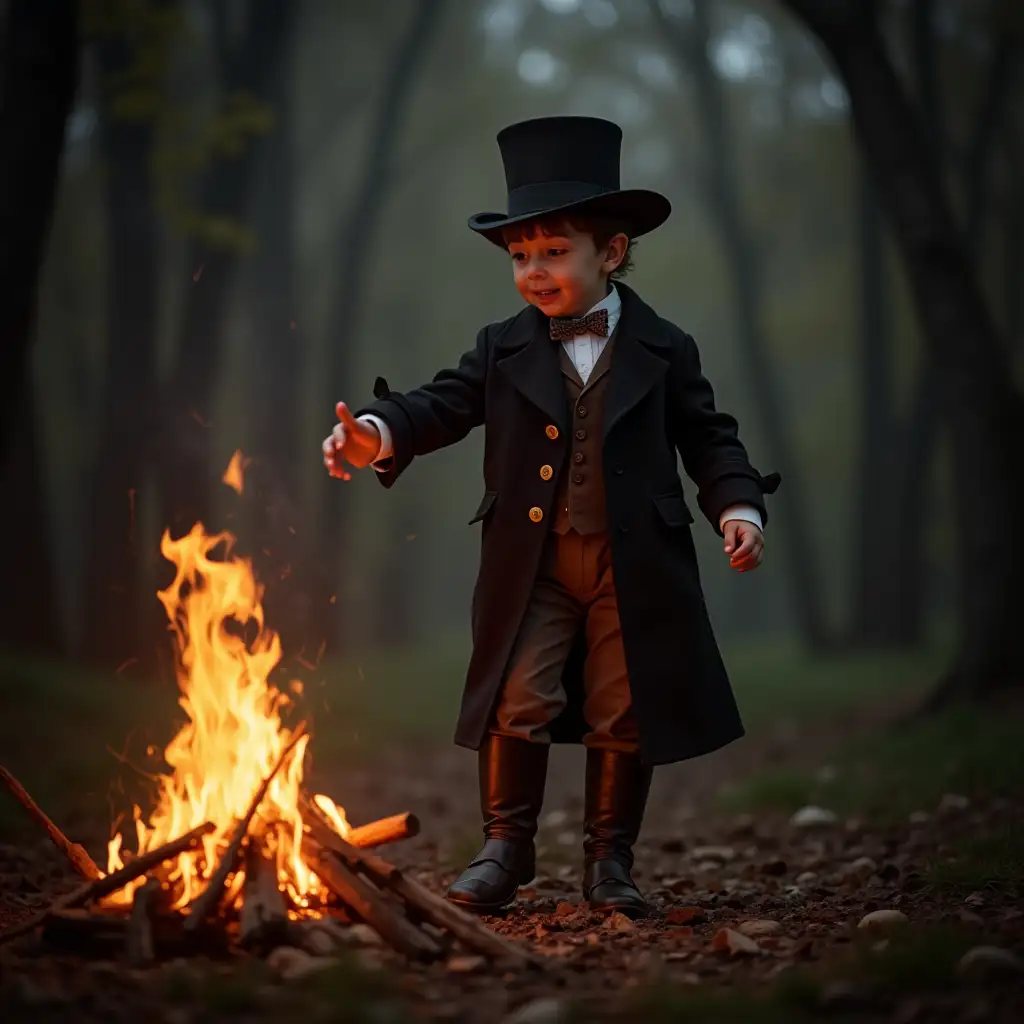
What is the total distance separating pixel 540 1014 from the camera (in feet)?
10.2

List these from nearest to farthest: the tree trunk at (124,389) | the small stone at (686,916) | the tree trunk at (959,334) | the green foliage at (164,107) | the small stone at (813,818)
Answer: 1. the small stone at (686,916)
2. the small stone at (813,818)
3. the tree trunk at (959,334)
4. the green foliage at (164,107)
5. the tree trunk at (124,389)

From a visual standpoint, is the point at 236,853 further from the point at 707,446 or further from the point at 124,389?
the point at 124,389

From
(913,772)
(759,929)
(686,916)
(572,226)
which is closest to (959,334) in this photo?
(913,772)

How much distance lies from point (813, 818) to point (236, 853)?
4.01m

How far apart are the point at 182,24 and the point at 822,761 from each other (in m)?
7.25

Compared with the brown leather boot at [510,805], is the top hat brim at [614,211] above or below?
Result: above

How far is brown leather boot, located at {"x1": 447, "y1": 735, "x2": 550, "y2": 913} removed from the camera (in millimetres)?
4590

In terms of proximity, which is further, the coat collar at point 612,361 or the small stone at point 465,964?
the coat collar at point 612,361

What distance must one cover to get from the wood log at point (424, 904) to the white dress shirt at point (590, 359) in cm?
117

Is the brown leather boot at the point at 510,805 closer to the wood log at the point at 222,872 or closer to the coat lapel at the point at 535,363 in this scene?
the wood log at the point at 222,872

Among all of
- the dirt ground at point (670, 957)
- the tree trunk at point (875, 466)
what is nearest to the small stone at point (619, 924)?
the dirt ground at point (670, 957)

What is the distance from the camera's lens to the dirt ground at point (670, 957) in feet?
10.4

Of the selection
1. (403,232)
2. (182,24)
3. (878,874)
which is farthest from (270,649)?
(403,232)

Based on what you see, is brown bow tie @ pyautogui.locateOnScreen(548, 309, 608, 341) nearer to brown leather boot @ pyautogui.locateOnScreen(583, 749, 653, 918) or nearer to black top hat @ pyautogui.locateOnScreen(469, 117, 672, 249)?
black top hat @ pyautogui.locateOnScreen(469, 117, 672, 249)
